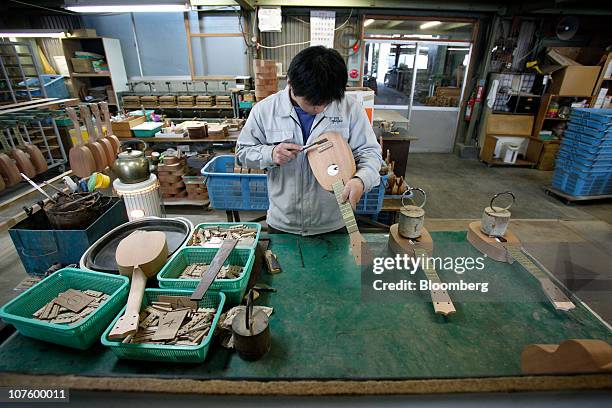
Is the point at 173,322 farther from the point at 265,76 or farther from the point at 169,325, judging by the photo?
the point at 265,76

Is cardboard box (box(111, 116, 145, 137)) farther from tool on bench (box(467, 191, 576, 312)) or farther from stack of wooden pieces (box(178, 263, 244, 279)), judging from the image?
tool on bench (box(467, 191, 576, 312))

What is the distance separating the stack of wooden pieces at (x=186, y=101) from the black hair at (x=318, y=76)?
17.9ft

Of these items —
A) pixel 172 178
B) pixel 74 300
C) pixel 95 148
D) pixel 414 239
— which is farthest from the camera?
pixel 172 178

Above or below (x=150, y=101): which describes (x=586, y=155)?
below

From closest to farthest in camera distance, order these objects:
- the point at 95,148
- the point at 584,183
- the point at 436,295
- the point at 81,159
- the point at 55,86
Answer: the point at 436,295 < the point at 81,159 < the point at 95,148 < the point at 584,183 < the point at 55,86

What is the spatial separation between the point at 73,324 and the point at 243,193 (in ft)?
6.42

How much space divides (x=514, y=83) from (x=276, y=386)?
760cm

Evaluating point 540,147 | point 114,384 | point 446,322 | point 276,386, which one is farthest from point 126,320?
point 540,147

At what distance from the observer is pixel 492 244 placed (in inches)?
58.3

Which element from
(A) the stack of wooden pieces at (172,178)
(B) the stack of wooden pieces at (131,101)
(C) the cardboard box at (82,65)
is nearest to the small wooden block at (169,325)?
(A) the stack of wooden pieces at (172,178)

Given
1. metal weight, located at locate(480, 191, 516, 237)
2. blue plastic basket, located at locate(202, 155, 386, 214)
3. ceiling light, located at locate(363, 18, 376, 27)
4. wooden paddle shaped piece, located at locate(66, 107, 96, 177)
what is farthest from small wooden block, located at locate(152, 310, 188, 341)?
ceiling light, located at locate(363, 18, 376, 27)

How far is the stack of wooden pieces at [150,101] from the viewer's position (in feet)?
20.3

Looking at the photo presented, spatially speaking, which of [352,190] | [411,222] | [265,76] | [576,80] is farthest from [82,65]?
[576,80]

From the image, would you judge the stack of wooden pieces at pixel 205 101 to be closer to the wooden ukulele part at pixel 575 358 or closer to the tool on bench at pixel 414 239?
the tool on bench at pixel 414 239
